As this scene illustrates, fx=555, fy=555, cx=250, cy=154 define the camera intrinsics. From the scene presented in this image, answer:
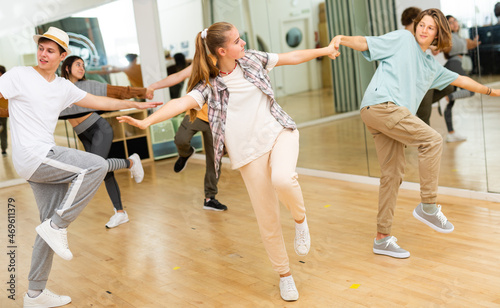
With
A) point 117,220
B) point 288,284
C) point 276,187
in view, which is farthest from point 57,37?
point 117,220

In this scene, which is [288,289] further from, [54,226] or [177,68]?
[177,68]

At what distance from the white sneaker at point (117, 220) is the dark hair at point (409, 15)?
9.40 feet

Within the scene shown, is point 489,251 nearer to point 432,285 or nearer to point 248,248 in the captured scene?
point 432,285

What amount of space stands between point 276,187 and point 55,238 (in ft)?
3.89

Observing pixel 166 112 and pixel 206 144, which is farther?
pixel 206 144

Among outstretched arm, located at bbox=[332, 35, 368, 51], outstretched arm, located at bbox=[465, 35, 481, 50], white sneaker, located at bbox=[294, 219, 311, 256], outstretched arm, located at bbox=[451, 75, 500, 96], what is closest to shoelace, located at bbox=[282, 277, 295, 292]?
white sneaker, located at bbox=[294, 219, 311, 256]

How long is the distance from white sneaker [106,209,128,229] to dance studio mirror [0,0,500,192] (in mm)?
2188

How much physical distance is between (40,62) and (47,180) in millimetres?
622

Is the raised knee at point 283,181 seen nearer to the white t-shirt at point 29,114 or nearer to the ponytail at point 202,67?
the ponytail at point 202,67

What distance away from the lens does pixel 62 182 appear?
9.81 feet

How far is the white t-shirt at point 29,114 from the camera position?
283 cm

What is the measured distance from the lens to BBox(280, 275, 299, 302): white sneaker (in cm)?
286

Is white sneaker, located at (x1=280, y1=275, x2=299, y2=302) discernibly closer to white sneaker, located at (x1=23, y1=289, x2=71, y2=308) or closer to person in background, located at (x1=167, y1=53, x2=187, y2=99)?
white sneaker, located at (x1=23, y1=289, x2=71, y2=308)

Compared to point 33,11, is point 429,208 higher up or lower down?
lower down
